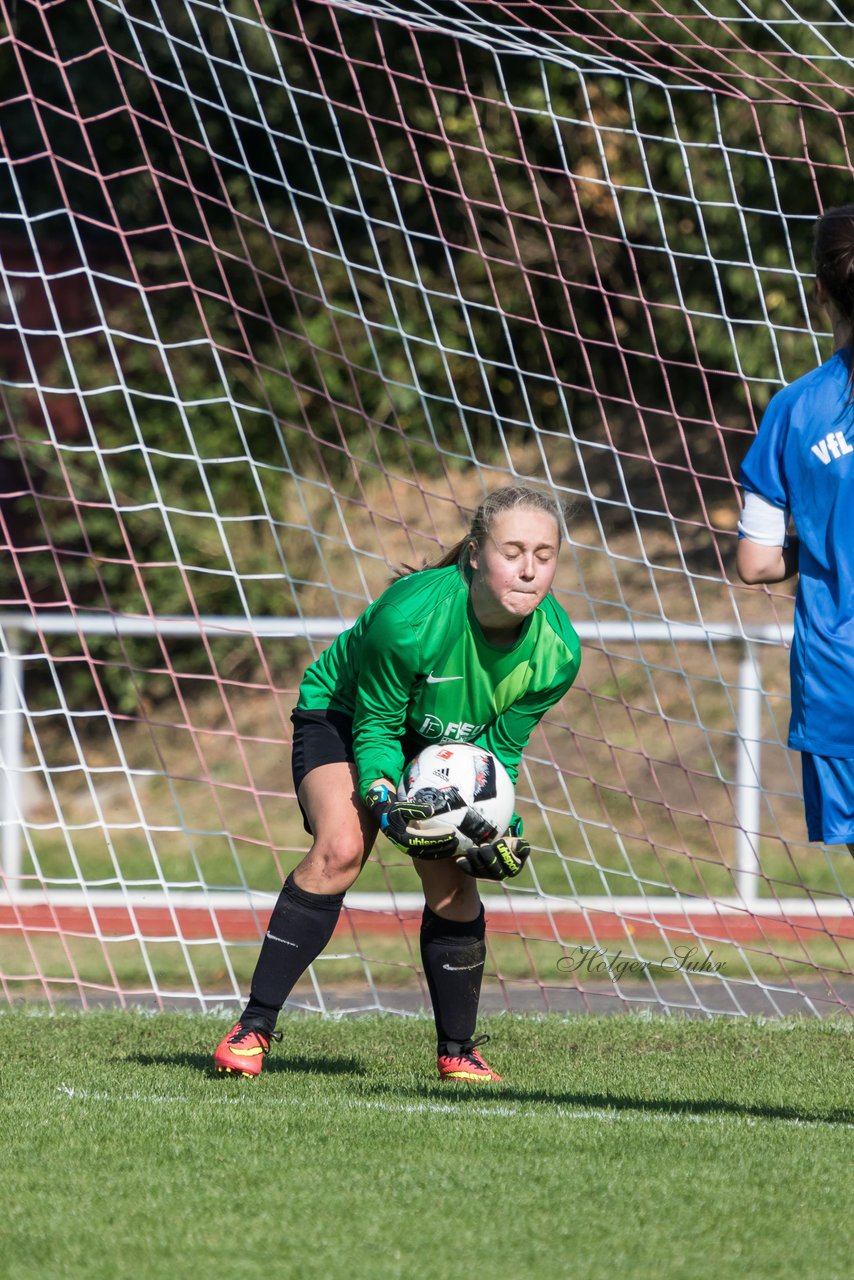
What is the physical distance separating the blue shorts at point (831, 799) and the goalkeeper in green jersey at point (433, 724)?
0.79 meters

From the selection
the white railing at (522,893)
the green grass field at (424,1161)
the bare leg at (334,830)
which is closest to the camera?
the green grass field at (424,1161)

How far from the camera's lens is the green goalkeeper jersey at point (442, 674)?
3738 mm

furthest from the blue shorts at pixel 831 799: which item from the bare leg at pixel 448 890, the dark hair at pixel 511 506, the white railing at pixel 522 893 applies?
the white railing at pixel 522 893

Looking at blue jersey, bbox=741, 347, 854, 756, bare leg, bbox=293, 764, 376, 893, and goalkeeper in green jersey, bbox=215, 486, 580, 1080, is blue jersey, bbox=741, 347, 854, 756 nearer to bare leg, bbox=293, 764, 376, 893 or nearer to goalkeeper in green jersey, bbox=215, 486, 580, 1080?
goalkeeper in green jersey, bbox=215, 486, 580, 1080

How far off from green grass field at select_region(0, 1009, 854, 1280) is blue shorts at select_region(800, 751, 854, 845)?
0.64 m

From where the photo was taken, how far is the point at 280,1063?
14.2ft

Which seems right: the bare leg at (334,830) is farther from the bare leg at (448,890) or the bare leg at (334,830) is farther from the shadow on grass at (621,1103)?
the shadow on grass at (621,1103)

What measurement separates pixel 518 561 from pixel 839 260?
95 cm

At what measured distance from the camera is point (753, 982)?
18.3 feet

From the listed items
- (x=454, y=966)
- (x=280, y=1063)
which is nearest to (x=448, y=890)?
(x=454, y=966)

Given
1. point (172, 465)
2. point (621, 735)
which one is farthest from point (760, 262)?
point (172, 465)

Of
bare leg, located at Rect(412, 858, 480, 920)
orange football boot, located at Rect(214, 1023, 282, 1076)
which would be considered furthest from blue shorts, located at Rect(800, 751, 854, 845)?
orange football boot, located at Rect(214, 1023, 282, 1076)

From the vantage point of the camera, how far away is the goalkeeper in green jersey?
3.67m

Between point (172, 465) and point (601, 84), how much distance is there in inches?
144
